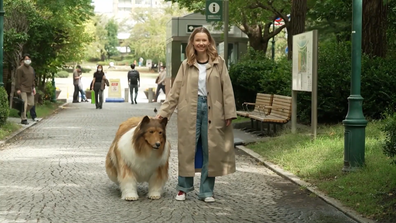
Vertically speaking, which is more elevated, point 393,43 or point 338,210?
point 393,43

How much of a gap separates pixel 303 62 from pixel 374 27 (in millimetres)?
2859

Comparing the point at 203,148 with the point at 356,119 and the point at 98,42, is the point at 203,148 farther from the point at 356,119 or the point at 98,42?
the point at 98,42

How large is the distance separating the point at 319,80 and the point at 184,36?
20150 millimetres

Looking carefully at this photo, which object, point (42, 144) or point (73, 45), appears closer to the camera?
point (42, 144)

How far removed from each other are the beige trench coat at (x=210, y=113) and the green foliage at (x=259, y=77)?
9.78 metres

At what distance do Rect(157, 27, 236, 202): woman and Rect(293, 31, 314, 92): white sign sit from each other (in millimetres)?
6131

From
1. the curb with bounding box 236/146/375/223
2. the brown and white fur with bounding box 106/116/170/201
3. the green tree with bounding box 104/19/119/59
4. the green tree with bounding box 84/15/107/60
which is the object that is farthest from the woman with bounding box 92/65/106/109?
the green tree with bounding box 104/19/119/59

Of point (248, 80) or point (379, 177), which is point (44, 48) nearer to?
point (248, 80)

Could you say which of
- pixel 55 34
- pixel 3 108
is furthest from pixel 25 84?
pixel 55 34

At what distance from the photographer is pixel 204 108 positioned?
8867 mm

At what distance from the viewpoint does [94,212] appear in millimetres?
8258

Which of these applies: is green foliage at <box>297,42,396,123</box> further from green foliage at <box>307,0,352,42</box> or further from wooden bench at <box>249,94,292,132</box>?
green foliage at <box>307,0,352,42</box>

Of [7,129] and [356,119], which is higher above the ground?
[356,119]

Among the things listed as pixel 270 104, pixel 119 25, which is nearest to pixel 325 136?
pixel 270 104
